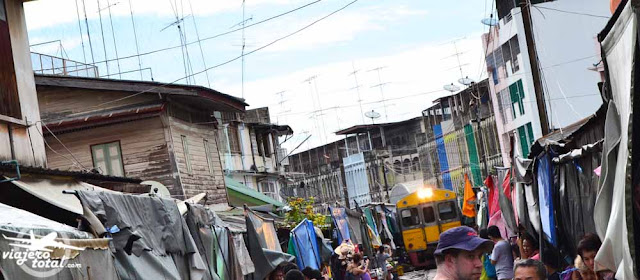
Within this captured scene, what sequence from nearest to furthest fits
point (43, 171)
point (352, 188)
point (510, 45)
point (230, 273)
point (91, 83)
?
point (43, 171) → point (230, 273) → point (91, 83) → point (510, 45) → point (352, 188)

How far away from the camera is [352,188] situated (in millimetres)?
95688

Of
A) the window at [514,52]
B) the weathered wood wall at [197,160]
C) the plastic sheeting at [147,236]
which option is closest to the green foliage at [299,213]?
the weathered wood wall at [197,160]

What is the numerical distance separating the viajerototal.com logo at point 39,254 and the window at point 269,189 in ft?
149

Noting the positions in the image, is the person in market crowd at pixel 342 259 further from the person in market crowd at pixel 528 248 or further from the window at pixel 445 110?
the window at pixel 445 110

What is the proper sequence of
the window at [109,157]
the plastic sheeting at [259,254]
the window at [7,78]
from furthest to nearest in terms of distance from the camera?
the window at [109,157], the plastic sheeting at [259,254], the window at [7,78]

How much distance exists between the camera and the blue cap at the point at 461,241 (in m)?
6.48

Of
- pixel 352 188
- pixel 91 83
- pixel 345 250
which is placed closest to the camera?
pixel 345 250

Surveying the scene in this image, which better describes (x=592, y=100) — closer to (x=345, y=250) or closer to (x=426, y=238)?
(x=426, y=238)

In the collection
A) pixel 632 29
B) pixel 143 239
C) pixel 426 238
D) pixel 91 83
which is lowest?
pixel 426 238

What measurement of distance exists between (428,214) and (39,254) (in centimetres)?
3879

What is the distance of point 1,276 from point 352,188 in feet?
291

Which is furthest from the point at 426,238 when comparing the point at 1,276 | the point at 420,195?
the point at 1,276

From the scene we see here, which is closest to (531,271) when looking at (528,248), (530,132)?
(528,248)

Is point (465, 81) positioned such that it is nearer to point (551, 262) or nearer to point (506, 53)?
point (506, 53)
